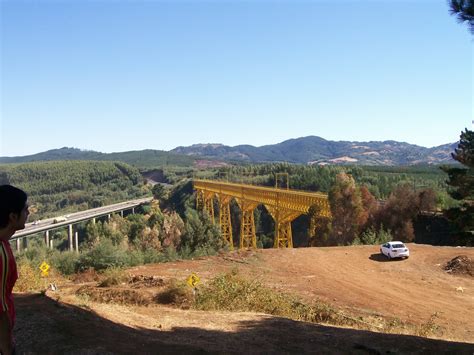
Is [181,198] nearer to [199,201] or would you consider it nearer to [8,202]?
[199,201]

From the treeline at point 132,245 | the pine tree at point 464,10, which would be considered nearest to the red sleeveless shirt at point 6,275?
the pine tree at point 464,10

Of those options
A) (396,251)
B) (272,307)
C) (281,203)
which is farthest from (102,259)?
(281,203)

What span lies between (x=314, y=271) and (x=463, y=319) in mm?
6799

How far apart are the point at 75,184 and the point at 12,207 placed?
123 m

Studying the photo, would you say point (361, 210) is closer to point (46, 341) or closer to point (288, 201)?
point (288, 201)

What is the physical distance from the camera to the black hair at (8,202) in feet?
8.90

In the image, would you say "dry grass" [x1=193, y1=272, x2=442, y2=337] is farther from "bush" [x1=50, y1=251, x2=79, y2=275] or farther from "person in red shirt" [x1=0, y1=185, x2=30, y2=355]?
"bush" [x1=50, y1=251, x2=79, y2=275]

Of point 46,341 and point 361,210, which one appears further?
point 361,210

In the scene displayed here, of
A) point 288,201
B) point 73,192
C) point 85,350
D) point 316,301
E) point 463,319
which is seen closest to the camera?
point 85,350

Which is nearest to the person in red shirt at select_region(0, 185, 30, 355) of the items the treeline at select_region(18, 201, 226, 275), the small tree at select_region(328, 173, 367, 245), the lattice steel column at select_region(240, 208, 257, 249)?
the treeline at select_region(18, 201, 226, 275)

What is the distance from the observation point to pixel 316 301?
13.5 m

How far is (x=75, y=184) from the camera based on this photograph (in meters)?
118

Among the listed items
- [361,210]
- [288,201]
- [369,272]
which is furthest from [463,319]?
[288,201]

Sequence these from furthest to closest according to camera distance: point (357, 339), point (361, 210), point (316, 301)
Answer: point (361, 210)
point (316, 301)
point (357, 339)
